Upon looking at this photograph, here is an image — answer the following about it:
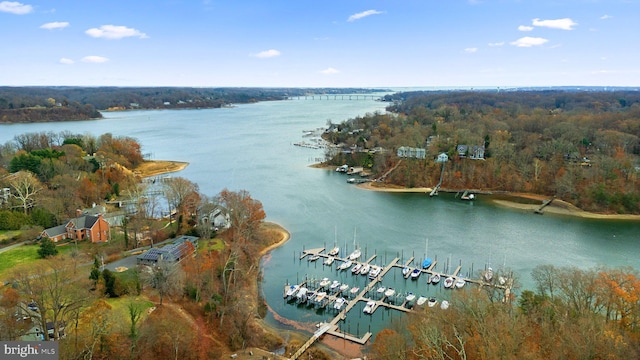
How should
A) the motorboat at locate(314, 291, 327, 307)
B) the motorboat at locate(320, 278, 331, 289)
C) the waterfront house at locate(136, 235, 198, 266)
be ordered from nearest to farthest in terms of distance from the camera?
1. the waterfront house at locate(136, 235, 198, 266)
2. the motorboat at locate(314, 291, 327, 307)
3. the motorboat at locate(320, 278, 331, 289)

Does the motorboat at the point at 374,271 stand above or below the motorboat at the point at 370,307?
above

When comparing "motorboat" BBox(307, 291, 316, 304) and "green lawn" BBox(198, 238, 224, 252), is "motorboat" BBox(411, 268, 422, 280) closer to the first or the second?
"motorboat" BBox(307, 291, 316, 304)

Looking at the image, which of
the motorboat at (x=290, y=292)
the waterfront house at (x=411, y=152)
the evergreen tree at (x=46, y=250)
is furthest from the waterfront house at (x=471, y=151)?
the evergreen tree at (x=46, y=250)

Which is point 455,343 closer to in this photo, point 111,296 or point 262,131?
point 111,296

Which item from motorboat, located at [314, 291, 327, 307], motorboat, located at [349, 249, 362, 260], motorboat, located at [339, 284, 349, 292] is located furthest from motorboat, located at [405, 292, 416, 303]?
motorboat, located at [349, 249, 362, 260]

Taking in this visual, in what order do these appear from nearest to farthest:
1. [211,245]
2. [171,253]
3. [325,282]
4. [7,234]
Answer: [171,253] < [325,282] < [7,234] < [211,245]

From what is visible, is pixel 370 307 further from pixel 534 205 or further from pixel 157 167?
pixel 157 167

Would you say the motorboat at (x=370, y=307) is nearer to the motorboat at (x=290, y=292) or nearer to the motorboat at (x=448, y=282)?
the motorboat at (x=290, y=292)

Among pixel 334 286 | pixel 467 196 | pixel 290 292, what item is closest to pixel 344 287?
pixel 334 286
